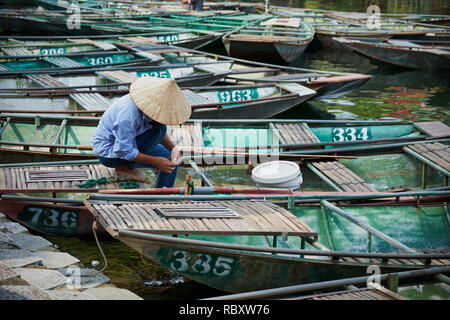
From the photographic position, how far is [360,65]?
15.6 metres

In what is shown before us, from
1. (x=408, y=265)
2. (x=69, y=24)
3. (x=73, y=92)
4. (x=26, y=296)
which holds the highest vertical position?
(x=69, y=24)

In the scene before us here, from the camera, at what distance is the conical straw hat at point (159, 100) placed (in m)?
5.08

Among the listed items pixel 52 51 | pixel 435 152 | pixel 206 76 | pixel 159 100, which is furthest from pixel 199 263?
pixel 52 51

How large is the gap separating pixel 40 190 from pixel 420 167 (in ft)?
14.6

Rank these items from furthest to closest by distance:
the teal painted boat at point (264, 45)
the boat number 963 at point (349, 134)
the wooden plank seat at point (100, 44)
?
1. the teal painted boat at point (264, 45)
2. the wooden plank seat at point (100, 44)
3. the boat number 963 at point (349, 134)

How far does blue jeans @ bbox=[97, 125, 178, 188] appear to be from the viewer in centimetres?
552

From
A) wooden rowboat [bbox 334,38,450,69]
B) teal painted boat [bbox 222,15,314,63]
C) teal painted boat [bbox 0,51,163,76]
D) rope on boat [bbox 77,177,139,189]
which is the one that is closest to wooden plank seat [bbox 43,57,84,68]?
teal painted boat [bbox 0,51,163,76]

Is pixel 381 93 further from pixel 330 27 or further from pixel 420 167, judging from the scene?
pixel 420 167

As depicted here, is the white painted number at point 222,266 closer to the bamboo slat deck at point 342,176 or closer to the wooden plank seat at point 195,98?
the bamboo slat deck at point 342,176

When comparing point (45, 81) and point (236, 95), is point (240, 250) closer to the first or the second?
point (236, 95)

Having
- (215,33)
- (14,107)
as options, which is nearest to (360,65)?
(215,33)

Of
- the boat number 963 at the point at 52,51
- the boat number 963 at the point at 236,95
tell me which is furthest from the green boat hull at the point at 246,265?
the boat number 963 at the point at 52,51

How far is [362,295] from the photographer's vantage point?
4012 mm

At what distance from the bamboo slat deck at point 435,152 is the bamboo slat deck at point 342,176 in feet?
2.99
